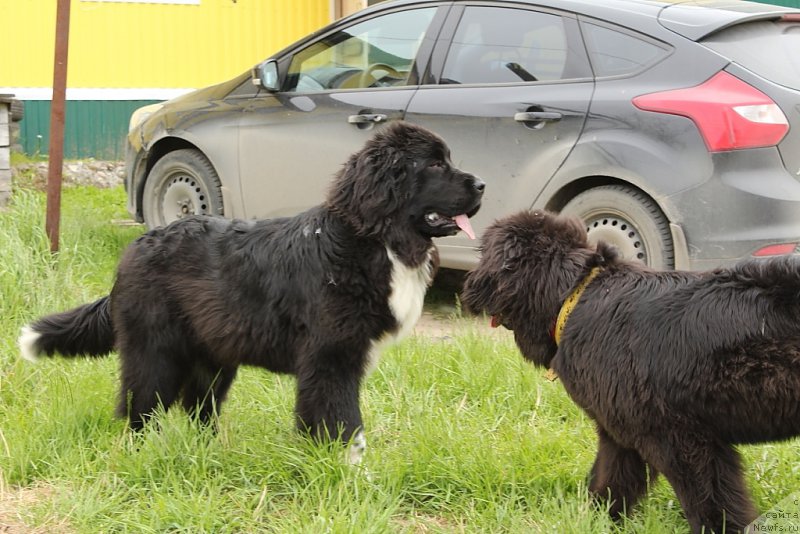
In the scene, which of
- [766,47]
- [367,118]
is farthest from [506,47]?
[766,47]

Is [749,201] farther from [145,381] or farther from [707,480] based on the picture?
[145,381]

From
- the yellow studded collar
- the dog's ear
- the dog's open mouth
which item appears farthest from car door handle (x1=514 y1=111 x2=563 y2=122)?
the yellow studded collar

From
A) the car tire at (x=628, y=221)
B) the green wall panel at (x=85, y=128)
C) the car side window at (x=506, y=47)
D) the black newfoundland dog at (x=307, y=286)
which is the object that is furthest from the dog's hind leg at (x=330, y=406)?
the green wall panel at (x=85, y=128)

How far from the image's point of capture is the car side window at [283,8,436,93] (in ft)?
20.1

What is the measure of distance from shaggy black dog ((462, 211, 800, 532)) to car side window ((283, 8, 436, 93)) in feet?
9.77

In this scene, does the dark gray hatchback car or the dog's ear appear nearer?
the dog's ear

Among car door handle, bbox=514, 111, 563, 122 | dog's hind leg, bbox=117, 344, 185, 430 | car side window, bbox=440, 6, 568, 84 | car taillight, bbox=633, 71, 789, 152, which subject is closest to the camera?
dog's hind leg, bbox=117, 344, 185, 430

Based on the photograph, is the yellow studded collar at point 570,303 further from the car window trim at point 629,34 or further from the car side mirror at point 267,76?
the car side mirror at point 267,76

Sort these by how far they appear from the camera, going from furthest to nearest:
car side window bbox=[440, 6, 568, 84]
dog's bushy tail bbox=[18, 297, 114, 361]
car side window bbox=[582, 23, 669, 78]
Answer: car side window bbox=[440, 6, 568, 84], car side window bbox=[582, 23, 669, 78], dog's bushy tail bbox=[18, 297, 114, 361]

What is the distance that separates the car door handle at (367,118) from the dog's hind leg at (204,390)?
232cm

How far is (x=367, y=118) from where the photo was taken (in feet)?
19.5

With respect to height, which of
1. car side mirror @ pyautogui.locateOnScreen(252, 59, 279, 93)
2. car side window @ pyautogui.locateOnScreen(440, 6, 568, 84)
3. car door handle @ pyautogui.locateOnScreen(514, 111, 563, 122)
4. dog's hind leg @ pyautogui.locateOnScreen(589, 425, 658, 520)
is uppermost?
car side window @ pyautogui.locateOnScreen(440, 6, 568, 84)

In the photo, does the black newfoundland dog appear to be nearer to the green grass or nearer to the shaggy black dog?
the green grass

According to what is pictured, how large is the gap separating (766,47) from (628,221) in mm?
1217
